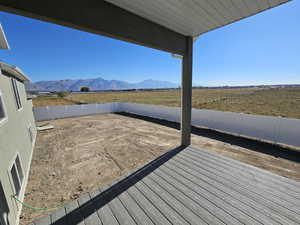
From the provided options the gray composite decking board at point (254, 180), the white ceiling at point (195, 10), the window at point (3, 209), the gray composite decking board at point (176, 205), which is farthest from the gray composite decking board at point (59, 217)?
the white ceiling at point (195, 10)

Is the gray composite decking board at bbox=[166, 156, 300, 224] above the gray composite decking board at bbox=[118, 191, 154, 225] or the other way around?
the other way around

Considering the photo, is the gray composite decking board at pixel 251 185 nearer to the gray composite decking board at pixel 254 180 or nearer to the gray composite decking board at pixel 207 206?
the gray composite decking board at pixel 254 180

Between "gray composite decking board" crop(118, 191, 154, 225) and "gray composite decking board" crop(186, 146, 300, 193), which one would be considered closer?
"gray composite decking board" crop(118, 191, 154, 225)

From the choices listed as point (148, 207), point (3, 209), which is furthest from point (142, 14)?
point (3, 209)

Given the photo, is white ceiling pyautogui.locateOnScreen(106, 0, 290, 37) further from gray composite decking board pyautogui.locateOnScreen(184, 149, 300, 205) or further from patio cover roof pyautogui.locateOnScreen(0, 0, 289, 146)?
gray composite decking board pyautogui.locateOnScreen(184, 149, 300, 205)

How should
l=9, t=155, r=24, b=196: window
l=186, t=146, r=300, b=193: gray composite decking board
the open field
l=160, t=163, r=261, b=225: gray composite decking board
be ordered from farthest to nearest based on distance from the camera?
the open field
l=186, t=146, r=300, b=193: gray composite decking board
l=9, t=155, r=24, b=196: window
l=160, t=163, r=261, b=225: gray composite decking board

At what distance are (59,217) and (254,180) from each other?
3437 mm

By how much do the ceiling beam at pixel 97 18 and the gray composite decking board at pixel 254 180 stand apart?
9.50ft

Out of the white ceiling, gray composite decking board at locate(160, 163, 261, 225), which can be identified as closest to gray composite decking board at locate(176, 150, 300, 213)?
gray composite decking board at locate(160, 163, 261, 225)

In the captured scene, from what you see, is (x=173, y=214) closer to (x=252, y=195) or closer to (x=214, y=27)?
(x=252, y=195)

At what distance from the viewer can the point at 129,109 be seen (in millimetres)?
11812

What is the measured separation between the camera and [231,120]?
18.2 ft

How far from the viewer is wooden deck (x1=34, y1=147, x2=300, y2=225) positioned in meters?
1.79

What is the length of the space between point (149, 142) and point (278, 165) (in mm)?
3673
